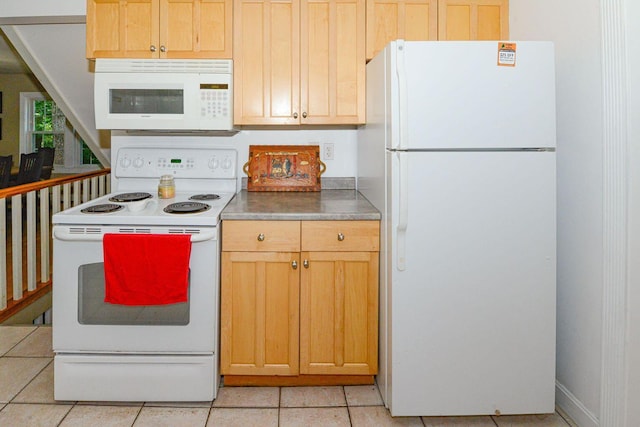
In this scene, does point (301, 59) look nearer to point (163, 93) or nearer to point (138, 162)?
point (163, 93)

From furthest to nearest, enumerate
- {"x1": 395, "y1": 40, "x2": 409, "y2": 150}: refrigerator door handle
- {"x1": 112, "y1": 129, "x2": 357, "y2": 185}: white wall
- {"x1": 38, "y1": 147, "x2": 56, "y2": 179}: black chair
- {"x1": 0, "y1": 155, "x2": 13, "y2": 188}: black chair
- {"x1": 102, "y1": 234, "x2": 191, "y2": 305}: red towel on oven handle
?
{"x1": 38, "y1": 147, "x2": 56, "y2": 179}: black chair → {"x1": 0, "y1": 155, "x2": 13, "y2": 188}: black chair → {"x1": 112, "y1": 129, "x2": 357, "y2": 185}: white wall → {"x1": 102, "y1": 234, "x2": 191, "y2": 305}: red towel on oven handle → {"x1": 395, "y1": 40, "x2": 409, "y2": 150}: refrigerator door handle

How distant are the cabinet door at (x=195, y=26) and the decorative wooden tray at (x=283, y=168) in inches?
26.2

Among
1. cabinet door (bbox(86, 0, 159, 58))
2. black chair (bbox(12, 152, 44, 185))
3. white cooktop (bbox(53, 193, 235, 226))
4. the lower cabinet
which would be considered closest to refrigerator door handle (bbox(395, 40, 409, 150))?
the lower cabinet

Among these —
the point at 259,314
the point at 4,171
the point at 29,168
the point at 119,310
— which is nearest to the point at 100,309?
the point at 119,310

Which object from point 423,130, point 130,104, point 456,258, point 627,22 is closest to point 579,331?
point 456,258

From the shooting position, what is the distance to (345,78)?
2.45 m

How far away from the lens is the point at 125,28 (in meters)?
→ 2.42

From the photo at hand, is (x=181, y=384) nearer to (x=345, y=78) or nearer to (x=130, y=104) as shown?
(x=130, y=104)

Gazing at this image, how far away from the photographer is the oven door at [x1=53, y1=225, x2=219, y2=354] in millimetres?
1944

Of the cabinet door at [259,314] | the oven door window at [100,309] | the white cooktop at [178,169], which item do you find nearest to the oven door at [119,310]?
the oven door window at [100,309]

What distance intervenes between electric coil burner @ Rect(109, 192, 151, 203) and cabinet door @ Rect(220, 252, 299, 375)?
70 cm

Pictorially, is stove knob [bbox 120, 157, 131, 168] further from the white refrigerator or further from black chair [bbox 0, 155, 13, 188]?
black chair [bbox 0, 155, 13, 188]

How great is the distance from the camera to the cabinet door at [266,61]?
95.8 inches

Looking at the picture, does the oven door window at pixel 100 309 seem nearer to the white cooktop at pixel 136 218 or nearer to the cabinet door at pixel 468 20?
the white cooktop at pixel 136 218
